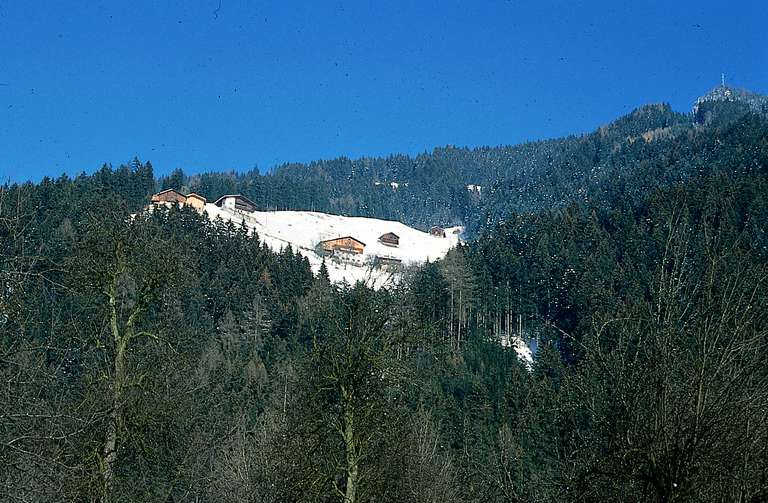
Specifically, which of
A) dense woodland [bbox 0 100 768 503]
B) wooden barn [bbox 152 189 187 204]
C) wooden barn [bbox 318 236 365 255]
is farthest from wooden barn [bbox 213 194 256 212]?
dense woodland [bbox 0 100 768 503]

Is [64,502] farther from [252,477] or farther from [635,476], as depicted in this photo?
[252,477]

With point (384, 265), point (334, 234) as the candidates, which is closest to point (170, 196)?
point (334, 234)

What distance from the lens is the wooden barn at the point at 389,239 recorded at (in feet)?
405

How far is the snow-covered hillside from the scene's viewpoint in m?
108

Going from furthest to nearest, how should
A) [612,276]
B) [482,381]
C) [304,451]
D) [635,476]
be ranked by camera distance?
1. [612,276]
2. [482,381]
3. [304,451]
4. [635,476]

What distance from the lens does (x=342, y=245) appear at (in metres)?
110

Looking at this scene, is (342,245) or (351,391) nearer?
(351,391)

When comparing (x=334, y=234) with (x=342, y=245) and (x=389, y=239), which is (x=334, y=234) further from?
(x=342, y=245)

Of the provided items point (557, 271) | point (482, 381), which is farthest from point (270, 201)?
point (482, 381)

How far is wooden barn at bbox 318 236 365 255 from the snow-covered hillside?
128 cm

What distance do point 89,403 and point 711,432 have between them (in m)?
7.62

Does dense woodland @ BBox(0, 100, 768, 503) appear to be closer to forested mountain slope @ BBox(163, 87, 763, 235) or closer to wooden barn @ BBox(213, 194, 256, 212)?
forested mountain slope @ BBox(163, 87, 763, 235)

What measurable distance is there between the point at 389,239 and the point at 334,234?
28.3 feet

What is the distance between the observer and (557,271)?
71.7m
